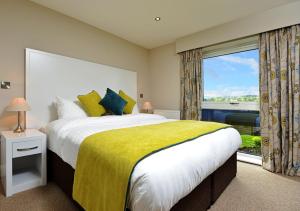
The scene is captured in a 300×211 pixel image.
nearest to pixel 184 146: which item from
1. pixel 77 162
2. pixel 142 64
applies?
pixel 77 162

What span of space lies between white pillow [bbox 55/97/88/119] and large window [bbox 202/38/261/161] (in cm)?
249

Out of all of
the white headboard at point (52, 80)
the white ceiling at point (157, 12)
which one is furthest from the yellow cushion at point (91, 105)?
the white ceiling at point (157, 12)

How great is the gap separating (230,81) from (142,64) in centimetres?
216

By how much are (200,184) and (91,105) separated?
1.96 meters

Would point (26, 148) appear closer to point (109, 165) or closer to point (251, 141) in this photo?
point (109, 165)

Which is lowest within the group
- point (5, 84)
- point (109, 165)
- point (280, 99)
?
point (109, 165)

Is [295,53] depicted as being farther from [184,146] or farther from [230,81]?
[184,146]

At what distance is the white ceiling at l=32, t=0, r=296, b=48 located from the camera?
2.40 meters

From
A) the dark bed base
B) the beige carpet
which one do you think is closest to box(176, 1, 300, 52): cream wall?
the dark bed base

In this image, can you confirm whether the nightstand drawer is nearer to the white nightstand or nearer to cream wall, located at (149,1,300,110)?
the white nightstand

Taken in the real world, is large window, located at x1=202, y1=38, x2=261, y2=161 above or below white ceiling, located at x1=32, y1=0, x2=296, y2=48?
below

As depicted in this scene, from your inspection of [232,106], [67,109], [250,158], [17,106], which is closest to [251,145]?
[250,158]

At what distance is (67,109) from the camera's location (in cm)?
245

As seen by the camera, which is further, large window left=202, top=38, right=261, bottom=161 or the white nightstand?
large window left=202, top=38, right=261, bottom=161
